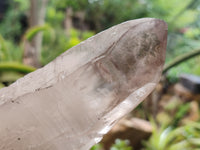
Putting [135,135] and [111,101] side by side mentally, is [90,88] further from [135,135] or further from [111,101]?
[135,135]

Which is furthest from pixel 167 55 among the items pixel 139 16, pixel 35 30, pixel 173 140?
pixel 35 30

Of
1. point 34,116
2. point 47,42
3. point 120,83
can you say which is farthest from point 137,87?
point 47,42

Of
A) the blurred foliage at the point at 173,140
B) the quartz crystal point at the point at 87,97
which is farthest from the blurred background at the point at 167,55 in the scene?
the quartz crystal point at the point at 87,97

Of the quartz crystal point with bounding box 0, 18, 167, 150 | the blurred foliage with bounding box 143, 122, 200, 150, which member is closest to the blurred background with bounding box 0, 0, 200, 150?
the blurred foliage with bounding box 143, 122, 200, 150

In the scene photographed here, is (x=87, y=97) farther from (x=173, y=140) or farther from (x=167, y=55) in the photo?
(x=167, y=55)

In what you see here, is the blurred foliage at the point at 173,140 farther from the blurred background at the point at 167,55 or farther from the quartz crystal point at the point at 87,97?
the quartz crystal point at the point at 87,97

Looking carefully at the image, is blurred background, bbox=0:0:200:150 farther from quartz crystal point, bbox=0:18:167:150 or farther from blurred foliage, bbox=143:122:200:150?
quartz crystal point, bbox=0:18:167:150
